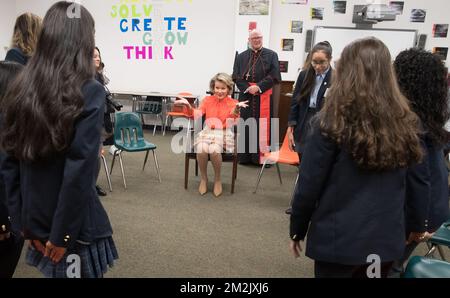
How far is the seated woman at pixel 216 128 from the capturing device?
3.52 meters

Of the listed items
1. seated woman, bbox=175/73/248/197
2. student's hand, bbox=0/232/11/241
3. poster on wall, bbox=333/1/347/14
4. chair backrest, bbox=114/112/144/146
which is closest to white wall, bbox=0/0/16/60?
chair backrest, bbox=114/112/144/146

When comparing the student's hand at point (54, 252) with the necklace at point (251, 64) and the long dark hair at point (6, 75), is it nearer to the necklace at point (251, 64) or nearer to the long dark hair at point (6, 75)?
the long dark hair at point (6, 75)

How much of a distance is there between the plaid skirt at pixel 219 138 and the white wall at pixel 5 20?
17.5ft

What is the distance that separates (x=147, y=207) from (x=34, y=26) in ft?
5.58

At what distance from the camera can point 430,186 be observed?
4.58 feet

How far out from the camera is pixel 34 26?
2.18 m

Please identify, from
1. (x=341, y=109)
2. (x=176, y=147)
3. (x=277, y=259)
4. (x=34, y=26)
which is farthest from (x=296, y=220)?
(x=176, y=147)

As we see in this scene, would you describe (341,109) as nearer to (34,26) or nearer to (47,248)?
(47,248)

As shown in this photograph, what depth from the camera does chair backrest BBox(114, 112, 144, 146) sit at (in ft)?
12.2

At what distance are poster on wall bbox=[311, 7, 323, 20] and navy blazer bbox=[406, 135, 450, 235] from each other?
15.9 ft

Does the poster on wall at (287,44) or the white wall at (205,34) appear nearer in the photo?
the white wall at (205,34)

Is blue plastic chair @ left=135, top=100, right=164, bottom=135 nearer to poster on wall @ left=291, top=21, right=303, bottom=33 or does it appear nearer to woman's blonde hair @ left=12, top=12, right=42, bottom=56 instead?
poster on wall @ left=291, top=21, right=303, bottom=33

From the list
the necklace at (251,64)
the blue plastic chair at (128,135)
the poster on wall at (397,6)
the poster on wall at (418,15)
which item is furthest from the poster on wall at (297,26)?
the blue plastic chair at (128,135)

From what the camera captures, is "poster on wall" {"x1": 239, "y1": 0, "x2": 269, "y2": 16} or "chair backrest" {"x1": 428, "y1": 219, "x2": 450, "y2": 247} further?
"poster on wall" {"x1": 239, "y1": 0, "x2": 269, "y2": 16}
